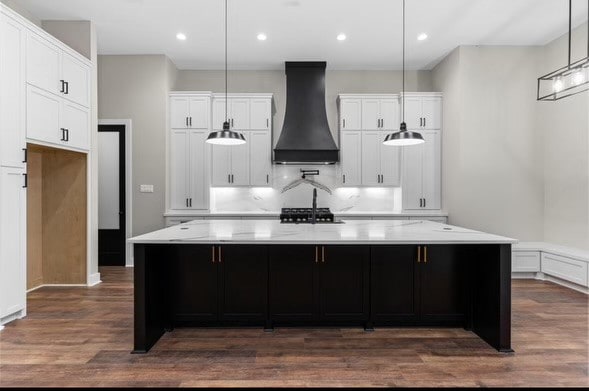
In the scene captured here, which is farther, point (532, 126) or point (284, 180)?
point (284, 180)

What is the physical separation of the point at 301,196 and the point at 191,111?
2.37m

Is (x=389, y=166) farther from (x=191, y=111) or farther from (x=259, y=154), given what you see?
(x=191, y=111)

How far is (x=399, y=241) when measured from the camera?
264 cm

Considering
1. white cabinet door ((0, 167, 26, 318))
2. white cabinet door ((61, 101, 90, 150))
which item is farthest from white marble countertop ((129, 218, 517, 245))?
white cabinet door ((61, 101, 90, 150))

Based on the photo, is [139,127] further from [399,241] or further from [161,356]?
[399,241]

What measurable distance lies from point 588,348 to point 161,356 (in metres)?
3.34

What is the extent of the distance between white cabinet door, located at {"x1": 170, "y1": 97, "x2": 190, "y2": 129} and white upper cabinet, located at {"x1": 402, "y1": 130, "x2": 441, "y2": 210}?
370 cm

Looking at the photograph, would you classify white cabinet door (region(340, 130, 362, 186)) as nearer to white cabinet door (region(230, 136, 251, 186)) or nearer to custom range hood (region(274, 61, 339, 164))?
custom range hood (region(274, 61, 339, 164))

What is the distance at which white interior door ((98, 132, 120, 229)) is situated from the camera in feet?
18.4

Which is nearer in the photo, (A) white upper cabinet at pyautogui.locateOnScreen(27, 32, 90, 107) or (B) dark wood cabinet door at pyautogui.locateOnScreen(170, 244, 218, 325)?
(B) dark wood cabinet door at pyautogui.locateOnScreen(170, 244, 218, 325)

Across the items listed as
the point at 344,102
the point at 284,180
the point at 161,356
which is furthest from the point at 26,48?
the point at 344,102

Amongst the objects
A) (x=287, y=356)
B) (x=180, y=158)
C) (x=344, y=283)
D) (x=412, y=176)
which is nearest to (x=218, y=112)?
(x=180, y=158)

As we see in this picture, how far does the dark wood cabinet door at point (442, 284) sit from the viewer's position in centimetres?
300

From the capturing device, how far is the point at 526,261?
4848mm
